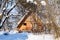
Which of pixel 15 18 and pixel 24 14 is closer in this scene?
pixel 24 14

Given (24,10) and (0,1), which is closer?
(24,10)

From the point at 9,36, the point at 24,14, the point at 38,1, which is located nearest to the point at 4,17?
the point at 24,14

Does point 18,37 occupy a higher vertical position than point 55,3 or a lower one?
lower

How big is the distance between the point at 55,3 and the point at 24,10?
0.80m

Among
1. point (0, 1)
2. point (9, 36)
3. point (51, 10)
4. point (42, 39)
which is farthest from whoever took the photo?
point (0, 1)

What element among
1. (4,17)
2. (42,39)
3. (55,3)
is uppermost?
(55,3)

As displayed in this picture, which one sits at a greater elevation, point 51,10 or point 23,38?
point 51,10

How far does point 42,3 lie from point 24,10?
26.3 inches

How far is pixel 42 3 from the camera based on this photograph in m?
2.39

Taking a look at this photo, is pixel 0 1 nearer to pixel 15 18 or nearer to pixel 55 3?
pixel 15 18

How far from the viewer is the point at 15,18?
374cm

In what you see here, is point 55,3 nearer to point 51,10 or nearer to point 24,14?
point 51,10

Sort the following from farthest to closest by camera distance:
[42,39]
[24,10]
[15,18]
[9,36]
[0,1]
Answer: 1. [15,18]
2. [0,1]
3. [24,10]
4. [9,36]
5. [42,39]

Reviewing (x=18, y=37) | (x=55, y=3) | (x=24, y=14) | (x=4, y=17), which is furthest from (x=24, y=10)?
(x=55, y=3)
